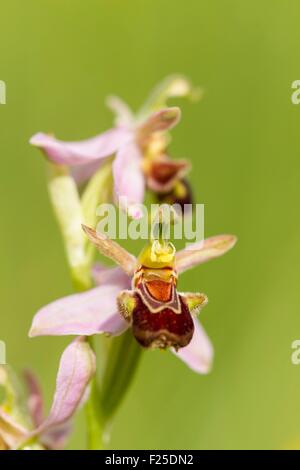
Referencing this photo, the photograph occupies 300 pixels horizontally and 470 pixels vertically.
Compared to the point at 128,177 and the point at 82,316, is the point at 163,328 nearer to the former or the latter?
the point at 82,316

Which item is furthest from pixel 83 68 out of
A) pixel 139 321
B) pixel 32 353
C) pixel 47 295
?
pixel 139 321

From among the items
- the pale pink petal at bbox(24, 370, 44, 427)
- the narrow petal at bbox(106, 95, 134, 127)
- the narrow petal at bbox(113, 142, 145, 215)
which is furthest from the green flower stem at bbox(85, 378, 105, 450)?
the narrow petal at bbox(106, 95, 134, 127)

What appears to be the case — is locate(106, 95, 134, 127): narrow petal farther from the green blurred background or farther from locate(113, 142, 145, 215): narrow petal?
the green blurred background

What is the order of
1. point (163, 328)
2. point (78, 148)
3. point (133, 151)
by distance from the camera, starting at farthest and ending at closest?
point (133, 151) → point (78, 148) → point (163, 328)

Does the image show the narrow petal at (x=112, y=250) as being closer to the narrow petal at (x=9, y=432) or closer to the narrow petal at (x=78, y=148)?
the narrow petal at (x=78, y=148)

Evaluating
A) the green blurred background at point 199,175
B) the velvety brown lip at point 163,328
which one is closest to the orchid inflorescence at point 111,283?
the velvety brown lip at point 163,328

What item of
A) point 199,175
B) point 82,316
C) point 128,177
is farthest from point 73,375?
point 199,175
